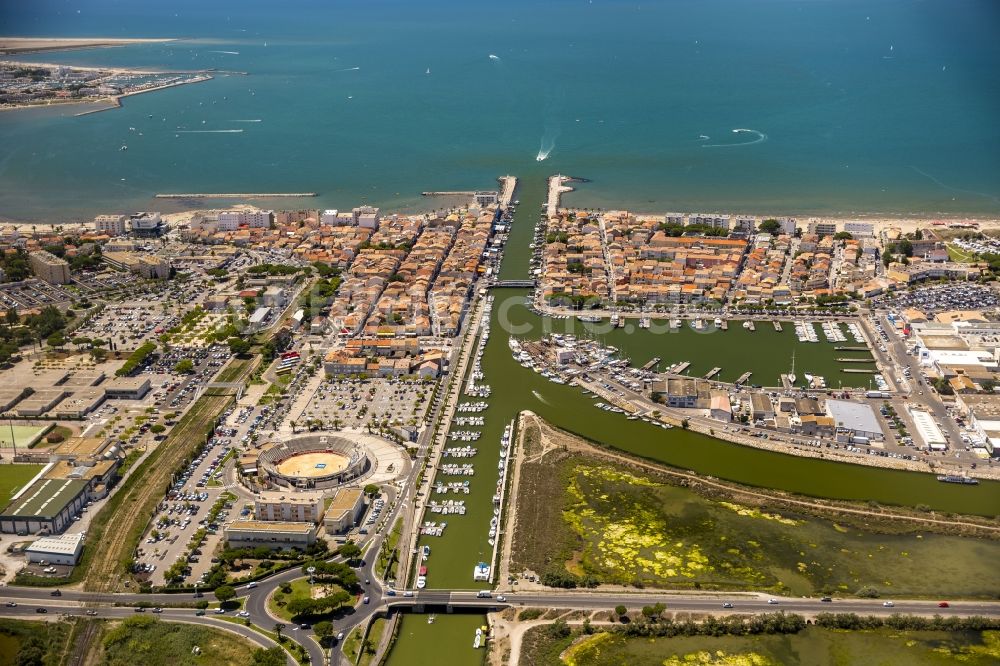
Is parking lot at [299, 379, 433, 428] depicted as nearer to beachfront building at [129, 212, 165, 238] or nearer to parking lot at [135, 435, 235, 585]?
parking lot at [135, 435, 235, 585]

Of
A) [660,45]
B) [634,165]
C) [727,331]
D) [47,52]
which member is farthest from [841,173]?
[47,52]

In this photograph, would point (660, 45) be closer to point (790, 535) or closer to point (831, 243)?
point (831, 243)

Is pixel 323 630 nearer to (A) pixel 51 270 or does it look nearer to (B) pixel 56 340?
(B) pixel 56 340

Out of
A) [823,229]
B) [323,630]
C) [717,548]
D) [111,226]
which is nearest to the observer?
[323,630]

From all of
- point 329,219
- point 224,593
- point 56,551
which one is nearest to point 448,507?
point 224,593

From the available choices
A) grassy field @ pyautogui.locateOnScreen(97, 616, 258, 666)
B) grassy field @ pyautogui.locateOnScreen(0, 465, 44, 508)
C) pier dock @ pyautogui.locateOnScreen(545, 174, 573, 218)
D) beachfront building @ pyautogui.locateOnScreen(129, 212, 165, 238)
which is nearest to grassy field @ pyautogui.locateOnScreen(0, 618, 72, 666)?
grassy field @ pyautogui.locateOnScreen(97, 616, 258, 666)
